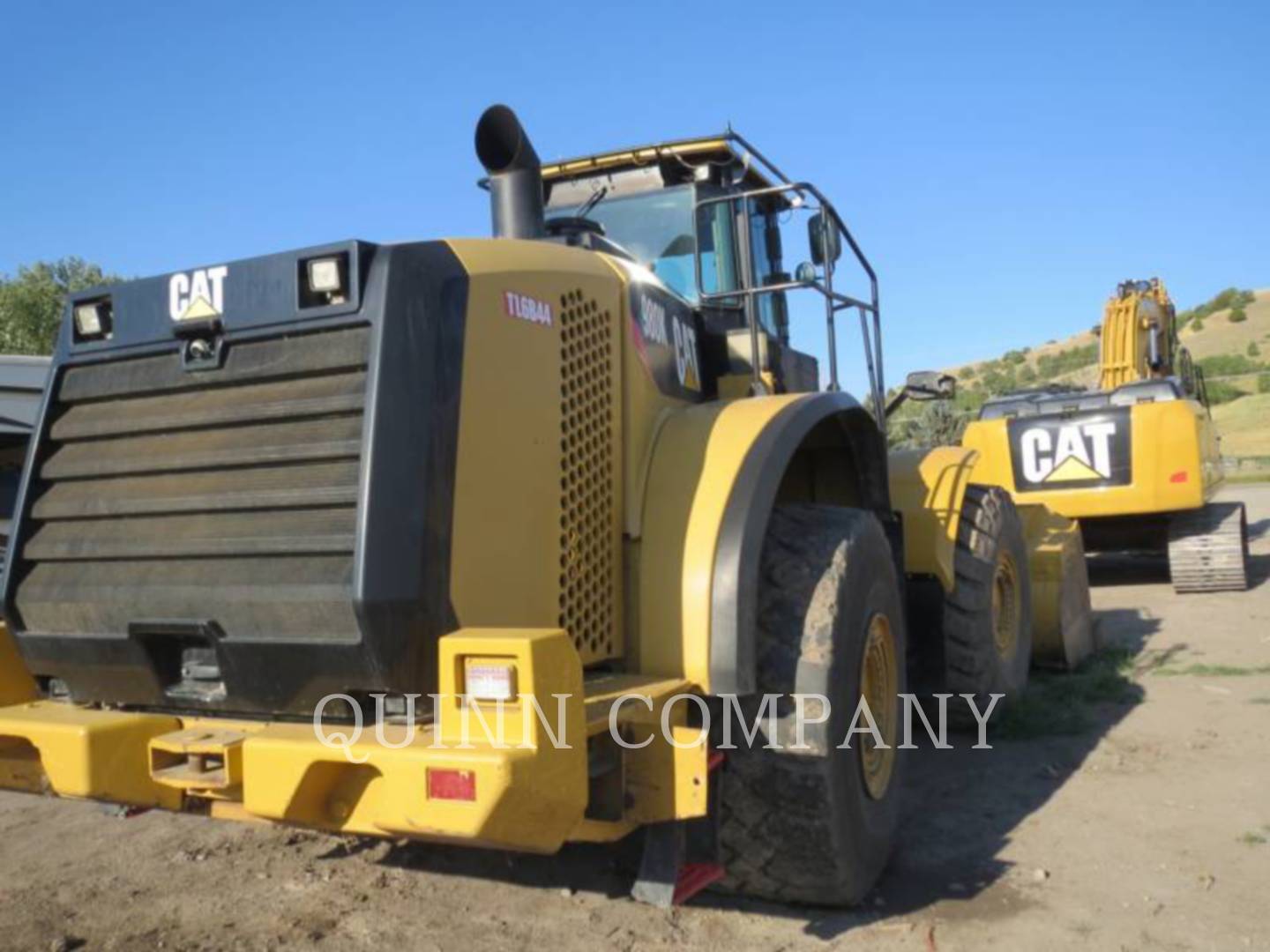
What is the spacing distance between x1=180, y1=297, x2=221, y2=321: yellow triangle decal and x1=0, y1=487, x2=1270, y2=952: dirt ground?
1.96 m

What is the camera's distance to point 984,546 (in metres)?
5.59

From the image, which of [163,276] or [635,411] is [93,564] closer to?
[163,276]

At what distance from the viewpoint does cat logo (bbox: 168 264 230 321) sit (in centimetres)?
321

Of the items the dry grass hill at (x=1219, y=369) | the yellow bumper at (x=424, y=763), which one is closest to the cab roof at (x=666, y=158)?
the yellow bumper at (x=424, y=763)

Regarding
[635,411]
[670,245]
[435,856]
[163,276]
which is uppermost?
[670,245]

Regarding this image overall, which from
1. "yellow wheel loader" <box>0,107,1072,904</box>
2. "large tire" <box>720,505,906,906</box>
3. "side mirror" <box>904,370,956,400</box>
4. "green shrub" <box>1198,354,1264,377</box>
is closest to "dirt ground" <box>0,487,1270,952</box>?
"large tire" <box>720,505,906,906</box>

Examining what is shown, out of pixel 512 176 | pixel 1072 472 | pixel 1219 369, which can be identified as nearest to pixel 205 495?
pixel 512 176

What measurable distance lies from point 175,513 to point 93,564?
1.32ft

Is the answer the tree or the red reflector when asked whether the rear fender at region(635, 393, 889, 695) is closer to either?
the red reflector

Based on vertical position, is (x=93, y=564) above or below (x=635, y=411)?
below

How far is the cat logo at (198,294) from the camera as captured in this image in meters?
3.21

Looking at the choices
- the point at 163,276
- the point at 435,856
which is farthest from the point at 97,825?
the point at 163,276

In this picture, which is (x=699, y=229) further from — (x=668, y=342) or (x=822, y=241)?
(x=668, y=342)

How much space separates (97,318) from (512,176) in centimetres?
147
